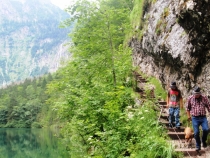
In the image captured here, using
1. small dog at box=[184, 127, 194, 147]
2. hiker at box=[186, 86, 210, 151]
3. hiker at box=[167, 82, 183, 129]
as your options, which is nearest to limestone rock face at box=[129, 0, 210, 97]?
hiker at box=[167, 82, 183, 129]

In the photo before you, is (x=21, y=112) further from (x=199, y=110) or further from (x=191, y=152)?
(x=199, y=110)

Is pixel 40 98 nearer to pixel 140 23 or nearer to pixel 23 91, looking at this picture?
pixel 23 91

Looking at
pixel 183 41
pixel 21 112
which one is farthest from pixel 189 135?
pixel 21 112

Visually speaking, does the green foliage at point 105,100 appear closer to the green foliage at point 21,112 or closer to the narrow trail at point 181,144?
the narrow trail at point 181,144

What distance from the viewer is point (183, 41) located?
37.3ft

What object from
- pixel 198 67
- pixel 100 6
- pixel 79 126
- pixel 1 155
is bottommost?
pixel 1 155

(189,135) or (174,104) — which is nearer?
(189,135)

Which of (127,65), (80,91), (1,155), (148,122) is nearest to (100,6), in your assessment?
(127,65)

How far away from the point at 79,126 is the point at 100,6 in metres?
6.66

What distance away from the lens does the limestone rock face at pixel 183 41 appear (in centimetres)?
968

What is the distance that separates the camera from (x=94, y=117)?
38.2ft

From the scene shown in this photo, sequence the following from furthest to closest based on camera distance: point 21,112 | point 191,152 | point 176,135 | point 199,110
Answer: point 21,112
point 176,135
point 199,110
point 191,152

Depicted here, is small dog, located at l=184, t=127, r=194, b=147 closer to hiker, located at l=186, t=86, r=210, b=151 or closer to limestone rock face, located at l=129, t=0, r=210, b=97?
hiker, located at l=186, t=86, r=210, b=151

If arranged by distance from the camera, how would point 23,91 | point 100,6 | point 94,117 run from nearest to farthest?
point 94,117 → point 100,6 → point 23,91
